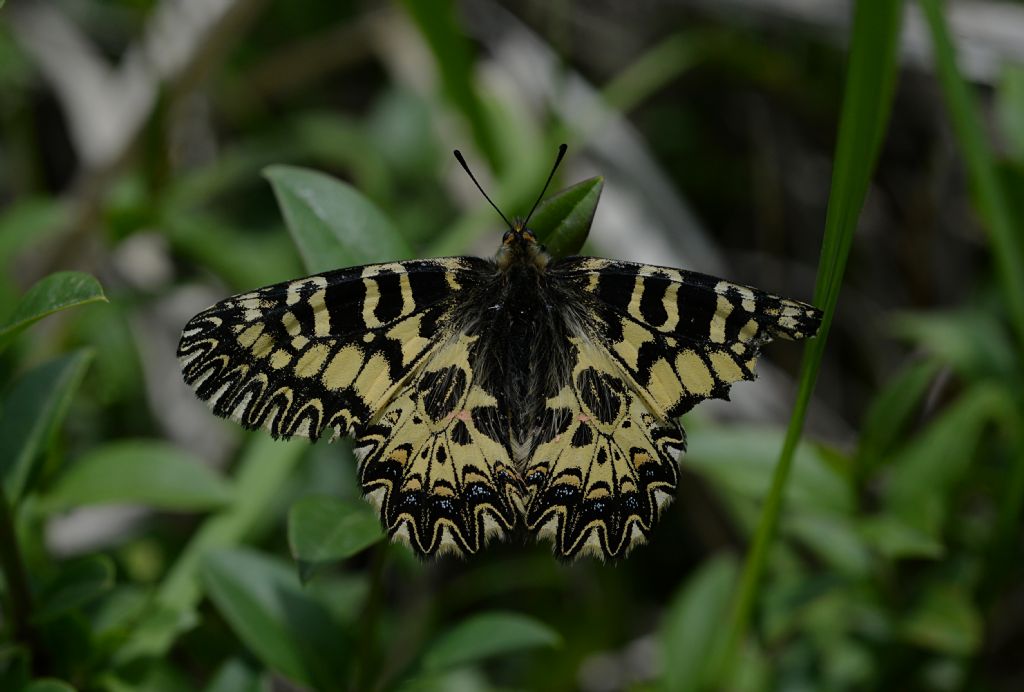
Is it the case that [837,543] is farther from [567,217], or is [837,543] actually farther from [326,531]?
[326,531]

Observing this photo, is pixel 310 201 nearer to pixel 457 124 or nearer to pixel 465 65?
pixel 465 65

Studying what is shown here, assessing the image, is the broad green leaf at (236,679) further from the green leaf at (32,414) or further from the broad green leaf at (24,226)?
the broad green leaf at (24,226)

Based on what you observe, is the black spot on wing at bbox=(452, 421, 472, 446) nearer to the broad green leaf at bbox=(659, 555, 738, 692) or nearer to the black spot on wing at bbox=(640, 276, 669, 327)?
the black spot on wing at bbox=(640, 276, 669, 327)

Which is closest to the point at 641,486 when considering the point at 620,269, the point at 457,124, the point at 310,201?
the point at 620,269

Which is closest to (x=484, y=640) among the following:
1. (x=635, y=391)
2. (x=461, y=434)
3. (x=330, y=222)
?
(x=461, y=434)

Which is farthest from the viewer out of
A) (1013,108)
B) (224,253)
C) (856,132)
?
(224,253)

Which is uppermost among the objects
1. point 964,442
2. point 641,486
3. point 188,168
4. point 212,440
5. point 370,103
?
point 370,103
